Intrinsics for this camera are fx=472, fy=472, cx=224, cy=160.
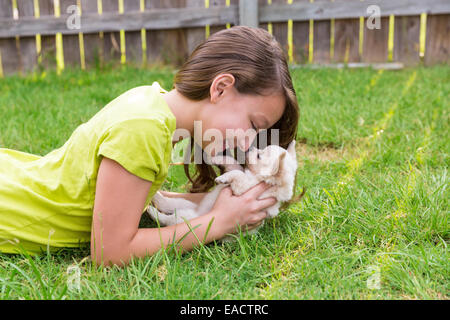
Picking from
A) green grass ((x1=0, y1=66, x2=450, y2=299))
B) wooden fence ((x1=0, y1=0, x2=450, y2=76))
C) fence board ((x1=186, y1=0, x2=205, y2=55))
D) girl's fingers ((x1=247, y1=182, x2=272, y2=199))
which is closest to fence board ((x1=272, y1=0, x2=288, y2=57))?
wooden fence ((x1=0, y1=0, x2=450, y2=76))

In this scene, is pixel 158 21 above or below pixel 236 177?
above

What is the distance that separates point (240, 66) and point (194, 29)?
337cm

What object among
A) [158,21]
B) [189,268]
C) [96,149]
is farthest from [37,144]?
[158,21]

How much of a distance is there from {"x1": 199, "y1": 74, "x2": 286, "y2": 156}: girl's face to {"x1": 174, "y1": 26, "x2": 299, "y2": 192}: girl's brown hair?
3cm

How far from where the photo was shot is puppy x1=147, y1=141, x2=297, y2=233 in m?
1.54

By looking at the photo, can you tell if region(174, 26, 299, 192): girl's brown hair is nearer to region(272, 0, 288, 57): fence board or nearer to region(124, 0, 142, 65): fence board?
region(272, 0, 288, 57): fence board

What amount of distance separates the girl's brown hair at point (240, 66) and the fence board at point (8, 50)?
12.8ft

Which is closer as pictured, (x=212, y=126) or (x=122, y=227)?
(x=122, y=227)

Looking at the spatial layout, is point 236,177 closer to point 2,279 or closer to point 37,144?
point 2,279

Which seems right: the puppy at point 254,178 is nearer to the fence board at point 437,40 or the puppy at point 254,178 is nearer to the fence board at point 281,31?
the fence board at point 281,31

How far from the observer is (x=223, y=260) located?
1.54m

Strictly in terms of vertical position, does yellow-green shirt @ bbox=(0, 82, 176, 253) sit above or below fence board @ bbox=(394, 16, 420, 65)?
below

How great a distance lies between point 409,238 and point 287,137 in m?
A: 0.58
